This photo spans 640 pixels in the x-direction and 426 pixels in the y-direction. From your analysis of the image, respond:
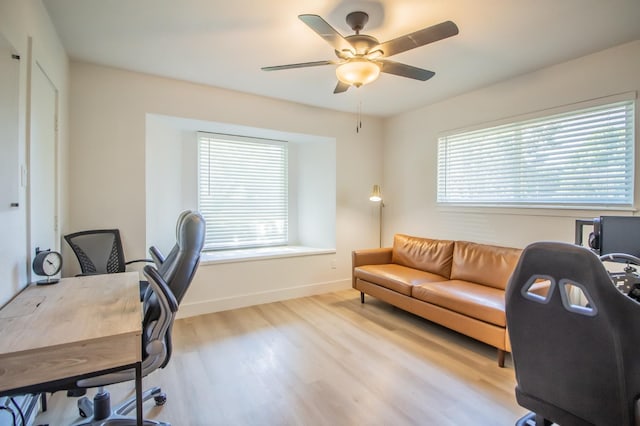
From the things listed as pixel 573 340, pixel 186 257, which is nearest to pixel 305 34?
pixel 186 257

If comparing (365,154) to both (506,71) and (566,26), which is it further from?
(566,26)

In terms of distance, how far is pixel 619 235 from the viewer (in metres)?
1.94

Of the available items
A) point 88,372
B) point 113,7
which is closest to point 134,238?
point 113,7

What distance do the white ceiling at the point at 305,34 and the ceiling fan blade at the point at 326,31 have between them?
0.25m

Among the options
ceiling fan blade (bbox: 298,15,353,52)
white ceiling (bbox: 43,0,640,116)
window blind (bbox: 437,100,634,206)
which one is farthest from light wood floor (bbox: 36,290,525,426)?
white ceiling (bbox: 43,0,640,116)

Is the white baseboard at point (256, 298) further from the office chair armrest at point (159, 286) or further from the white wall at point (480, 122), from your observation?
the office chair armrest at point (159, 286)

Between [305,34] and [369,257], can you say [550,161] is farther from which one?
[305,34]

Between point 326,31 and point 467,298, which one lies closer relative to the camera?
point 326,31

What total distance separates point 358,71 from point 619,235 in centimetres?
195

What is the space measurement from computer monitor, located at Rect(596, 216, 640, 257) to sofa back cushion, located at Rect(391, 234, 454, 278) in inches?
66.4

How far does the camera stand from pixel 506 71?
10.1 ft

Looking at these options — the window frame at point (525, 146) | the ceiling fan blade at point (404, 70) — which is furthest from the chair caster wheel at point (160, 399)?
the window frame at point (525, 146)

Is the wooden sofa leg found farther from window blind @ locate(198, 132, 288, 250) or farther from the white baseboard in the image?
window blind @ locate(198, 132, 288, 250)

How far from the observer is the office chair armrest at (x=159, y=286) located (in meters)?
1.38
